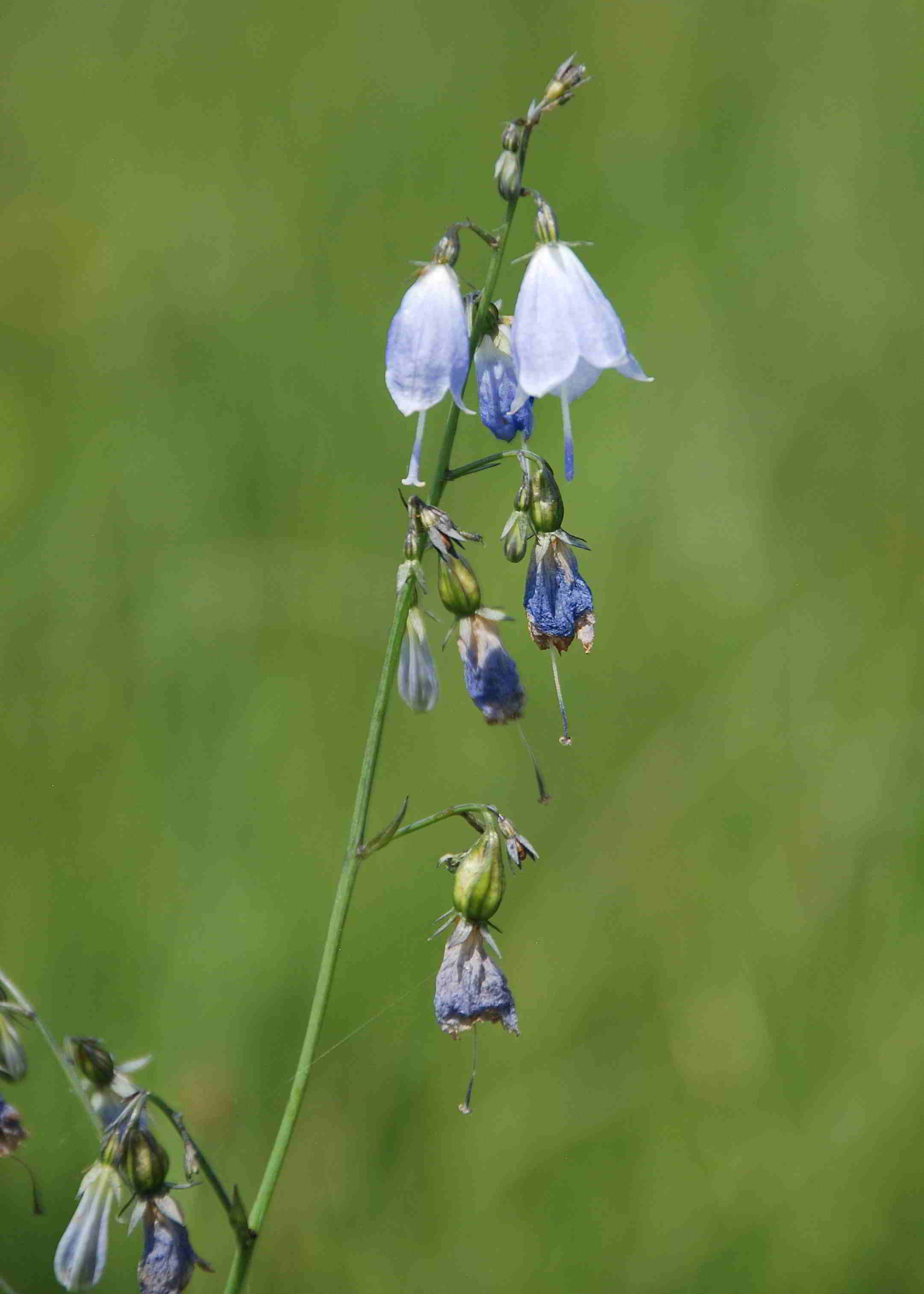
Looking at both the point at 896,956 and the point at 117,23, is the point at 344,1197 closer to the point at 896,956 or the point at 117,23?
the point at 896,956

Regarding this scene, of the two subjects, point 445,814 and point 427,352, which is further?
point 445,814

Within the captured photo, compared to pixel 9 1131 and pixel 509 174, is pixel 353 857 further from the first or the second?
pixel 509 174

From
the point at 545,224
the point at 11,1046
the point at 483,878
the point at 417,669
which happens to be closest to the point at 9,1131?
the point at 11,1046

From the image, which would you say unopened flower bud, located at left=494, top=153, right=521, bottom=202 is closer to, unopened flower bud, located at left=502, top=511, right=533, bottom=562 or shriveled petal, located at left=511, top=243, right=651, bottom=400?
shriveled petal, located at left=511, top=243, right=651, bottom=400

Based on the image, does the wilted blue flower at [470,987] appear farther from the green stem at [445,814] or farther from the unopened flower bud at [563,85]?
the unopened flower bud at [563,85]

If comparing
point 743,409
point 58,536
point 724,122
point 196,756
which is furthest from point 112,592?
point 724,122

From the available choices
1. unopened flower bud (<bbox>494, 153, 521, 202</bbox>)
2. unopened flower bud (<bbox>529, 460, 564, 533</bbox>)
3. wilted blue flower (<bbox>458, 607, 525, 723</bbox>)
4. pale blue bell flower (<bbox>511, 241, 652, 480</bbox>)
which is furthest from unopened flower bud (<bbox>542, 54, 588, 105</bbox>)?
A: wilted blue flower (<bbox>458, 607, 525, 723</bbox>)
